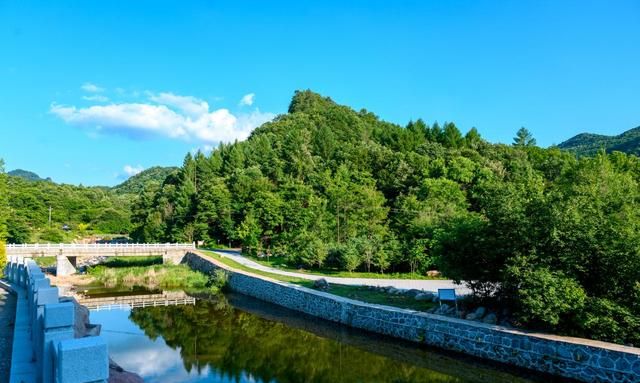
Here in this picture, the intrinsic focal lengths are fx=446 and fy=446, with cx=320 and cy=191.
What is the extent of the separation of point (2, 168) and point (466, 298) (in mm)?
29708

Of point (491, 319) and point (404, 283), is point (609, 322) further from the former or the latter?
point (404, 283)

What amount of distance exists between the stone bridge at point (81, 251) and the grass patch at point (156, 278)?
1.93 metres

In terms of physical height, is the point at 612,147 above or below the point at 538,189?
above

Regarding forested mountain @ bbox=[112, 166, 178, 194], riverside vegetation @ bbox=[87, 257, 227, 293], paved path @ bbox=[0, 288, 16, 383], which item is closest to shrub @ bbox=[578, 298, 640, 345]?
paved path @ bbox=[0, 288, 16, 383]

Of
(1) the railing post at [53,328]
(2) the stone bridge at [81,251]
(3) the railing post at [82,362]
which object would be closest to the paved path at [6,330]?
(1) the railing post at [53,328]

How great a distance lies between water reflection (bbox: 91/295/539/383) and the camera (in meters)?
12.4

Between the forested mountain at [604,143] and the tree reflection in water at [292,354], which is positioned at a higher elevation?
the forested mountain at [604,143]

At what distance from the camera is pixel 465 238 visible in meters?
14.5

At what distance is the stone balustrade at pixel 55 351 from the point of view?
3660 mm

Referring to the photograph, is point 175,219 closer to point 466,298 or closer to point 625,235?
point 466,298

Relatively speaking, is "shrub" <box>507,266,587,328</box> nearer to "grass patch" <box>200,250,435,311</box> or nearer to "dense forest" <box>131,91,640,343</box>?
"dense forest" <box>131,91,640,343</box>

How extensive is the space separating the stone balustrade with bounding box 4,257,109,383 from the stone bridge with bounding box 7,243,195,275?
29.1 metres

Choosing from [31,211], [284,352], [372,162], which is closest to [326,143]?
[372,162]

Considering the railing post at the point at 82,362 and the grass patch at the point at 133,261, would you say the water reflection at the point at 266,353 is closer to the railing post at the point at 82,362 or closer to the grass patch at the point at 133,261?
the railing post at the point at 82,362
